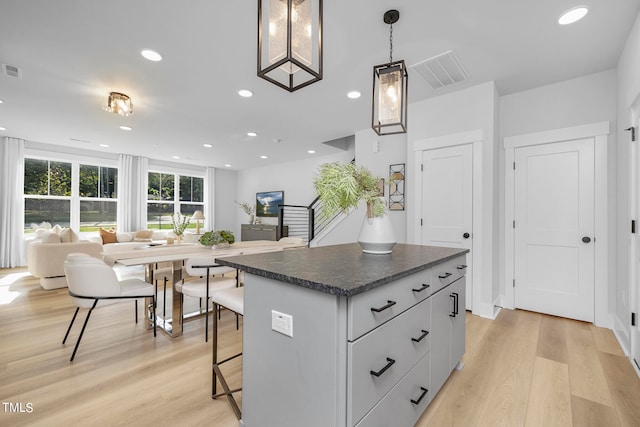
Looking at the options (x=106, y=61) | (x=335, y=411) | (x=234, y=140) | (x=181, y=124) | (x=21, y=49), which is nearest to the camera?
(x=335, y=411)

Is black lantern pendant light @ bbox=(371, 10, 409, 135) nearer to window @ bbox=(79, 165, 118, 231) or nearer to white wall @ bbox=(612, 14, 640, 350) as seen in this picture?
white wall @ bbox=(612, 14, 640, 350)

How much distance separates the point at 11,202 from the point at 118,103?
4.89 m

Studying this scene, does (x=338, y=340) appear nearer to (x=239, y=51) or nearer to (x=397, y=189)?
(x=239, y=51)

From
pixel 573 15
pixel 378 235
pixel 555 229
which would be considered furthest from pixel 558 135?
pixel 378 235

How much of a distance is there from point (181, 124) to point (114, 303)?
300cm

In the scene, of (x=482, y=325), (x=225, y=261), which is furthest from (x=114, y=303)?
(x=482, y=325)

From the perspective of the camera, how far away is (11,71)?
9.95 ft

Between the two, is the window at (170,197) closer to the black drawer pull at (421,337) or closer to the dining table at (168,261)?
the dining table at (168,261)

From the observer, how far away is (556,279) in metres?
3.19

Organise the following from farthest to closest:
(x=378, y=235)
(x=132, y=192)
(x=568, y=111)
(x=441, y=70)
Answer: (x=132, y=192)
(x=568, y=111)
(x=441, y=70)
(x=378, y=235)

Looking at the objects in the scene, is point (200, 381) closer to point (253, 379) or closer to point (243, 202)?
point (253, 379)

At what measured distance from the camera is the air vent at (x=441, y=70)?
2773mm

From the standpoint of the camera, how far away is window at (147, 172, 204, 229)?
8242mm

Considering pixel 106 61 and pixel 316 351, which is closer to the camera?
pixel 316 351
